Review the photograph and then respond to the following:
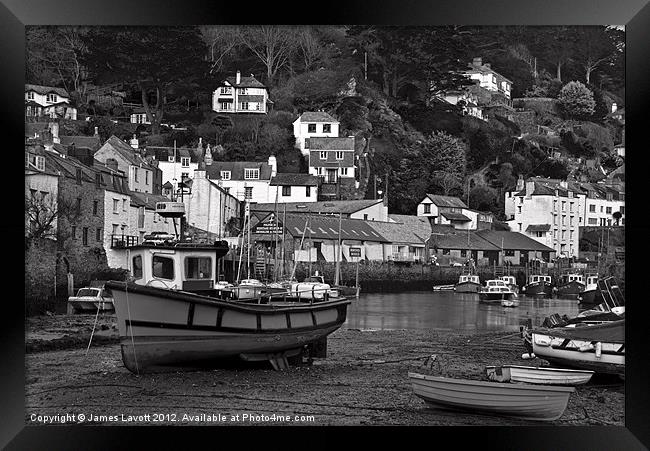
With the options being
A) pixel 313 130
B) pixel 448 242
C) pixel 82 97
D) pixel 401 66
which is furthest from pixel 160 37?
pixel 448 242

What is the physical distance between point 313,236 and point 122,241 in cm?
200

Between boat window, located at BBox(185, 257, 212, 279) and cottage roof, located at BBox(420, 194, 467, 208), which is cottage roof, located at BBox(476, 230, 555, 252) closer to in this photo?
cottage roof, located at BBox(420, 194, 467, 208)

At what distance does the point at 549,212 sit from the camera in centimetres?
952

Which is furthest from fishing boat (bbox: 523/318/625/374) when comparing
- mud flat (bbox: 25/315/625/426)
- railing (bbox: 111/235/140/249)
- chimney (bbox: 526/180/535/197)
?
railing (bbox: 111/235/140/249)

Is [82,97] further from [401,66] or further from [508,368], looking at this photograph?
[508,368]

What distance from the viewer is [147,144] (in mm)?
9305

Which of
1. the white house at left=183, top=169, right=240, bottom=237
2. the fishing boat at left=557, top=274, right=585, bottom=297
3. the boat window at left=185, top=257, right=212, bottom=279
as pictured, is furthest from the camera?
the fishing boat at left=557, top=274, right=585, bottom=297

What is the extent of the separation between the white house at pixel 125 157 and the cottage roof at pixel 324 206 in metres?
1.25

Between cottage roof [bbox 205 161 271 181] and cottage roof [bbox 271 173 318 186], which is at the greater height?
cottage roof [bbox 205 161 271 181]

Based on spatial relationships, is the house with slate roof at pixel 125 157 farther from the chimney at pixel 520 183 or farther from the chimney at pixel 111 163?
the chimney at pixel 520 183

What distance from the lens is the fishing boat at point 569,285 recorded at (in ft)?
30.9

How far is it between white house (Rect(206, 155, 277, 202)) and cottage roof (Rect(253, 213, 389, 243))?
0.47 metres

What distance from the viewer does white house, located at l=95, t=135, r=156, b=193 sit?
9125 mm

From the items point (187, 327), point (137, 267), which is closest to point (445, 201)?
point (187, 327)
